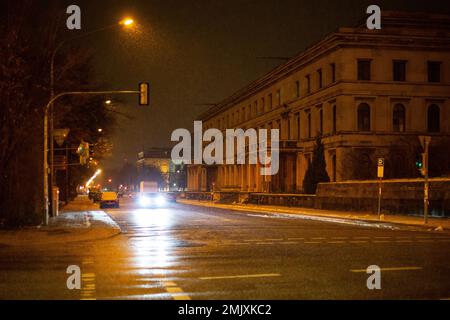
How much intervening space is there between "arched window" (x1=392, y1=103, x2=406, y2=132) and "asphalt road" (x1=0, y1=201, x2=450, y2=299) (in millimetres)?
51954

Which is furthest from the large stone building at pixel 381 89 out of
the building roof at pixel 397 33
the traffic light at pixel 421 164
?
the traffic light at pixel 421 164

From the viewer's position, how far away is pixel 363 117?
241ft

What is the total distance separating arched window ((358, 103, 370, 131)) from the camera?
7306cm

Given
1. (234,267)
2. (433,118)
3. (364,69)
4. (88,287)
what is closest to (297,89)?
(364,69)

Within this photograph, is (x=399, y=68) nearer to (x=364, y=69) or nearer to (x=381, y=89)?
(x=381, y=89)

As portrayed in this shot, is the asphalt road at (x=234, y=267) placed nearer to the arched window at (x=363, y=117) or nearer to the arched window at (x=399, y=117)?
the arched window at (x=363, y=117)

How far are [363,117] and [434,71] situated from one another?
10171mm

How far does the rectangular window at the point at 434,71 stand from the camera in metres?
74.3

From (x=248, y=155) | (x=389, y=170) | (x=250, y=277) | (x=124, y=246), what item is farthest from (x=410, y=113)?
(x=250, y=277)

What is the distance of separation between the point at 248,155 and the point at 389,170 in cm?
3965

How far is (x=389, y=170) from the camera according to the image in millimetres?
59656

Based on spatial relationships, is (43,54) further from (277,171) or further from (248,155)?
(248,155)

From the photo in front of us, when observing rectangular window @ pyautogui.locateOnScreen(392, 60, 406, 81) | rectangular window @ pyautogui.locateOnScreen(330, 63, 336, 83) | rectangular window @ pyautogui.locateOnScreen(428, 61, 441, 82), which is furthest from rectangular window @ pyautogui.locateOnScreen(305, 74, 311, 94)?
rectangular window @ pyautogui.locateOnScreen(428, 61, 441, 82)

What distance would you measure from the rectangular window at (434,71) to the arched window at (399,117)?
15.9ft
